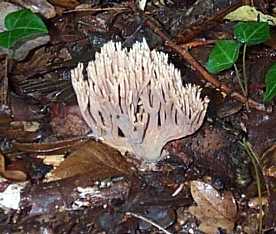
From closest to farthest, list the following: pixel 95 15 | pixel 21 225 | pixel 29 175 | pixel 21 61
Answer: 1. pixel 21 225
2. pixel 29 175
3. pixel 21 61
4. pixel 95 15

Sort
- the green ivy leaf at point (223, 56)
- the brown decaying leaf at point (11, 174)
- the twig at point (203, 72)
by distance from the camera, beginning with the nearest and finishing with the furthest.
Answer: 1. the brown decaying leaf at point (11, 174)
2. the green ivy leaf at point (223, 56)
3. the twig at point (203, 72)

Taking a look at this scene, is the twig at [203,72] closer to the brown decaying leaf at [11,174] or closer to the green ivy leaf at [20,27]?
the green ivy leaf at [20,27]

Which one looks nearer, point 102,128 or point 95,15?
point 102,128

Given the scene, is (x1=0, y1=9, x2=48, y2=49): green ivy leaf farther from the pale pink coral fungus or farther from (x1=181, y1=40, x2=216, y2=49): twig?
(x1=181, y1=40, x2=216, y2=49): twig

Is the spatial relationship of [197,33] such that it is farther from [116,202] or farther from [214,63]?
[116,202]

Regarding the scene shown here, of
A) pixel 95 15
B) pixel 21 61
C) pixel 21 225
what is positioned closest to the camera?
pixel 21 225

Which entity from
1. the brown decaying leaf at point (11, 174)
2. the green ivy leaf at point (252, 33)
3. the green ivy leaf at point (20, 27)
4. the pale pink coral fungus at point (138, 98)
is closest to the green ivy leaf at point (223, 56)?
the green ivy leaf at point (252, 33)

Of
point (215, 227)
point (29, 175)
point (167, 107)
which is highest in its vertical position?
point (167, 107)

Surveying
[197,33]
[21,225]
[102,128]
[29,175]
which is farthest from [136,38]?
[21,225]
